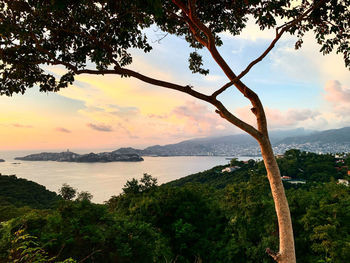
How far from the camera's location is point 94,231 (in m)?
4.07

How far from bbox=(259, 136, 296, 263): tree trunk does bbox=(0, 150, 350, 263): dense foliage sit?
188 cm

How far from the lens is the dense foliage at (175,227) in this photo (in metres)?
3.79

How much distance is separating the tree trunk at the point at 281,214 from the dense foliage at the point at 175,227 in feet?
6.17

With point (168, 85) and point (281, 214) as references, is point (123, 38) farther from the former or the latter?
point (281, 214)

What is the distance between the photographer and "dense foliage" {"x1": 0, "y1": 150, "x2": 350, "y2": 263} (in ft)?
12.4

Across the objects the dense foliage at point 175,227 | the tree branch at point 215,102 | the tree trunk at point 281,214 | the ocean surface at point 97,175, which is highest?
the tree branch at point 215,102

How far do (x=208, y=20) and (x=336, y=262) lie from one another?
665 cm

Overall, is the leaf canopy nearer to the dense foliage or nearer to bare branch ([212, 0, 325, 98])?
bare branch ([212, 0, 325, 98])

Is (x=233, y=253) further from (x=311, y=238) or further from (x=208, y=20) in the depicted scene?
(x=208, y=20)

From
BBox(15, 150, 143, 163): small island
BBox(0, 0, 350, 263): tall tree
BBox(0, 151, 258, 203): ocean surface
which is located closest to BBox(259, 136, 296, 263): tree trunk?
BBox(0, 0, 350, 263): tall tree

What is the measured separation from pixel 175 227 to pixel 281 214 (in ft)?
14.0

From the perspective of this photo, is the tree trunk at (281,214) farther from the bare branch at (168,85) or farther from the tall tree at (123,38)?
the bare branch at (168,85)

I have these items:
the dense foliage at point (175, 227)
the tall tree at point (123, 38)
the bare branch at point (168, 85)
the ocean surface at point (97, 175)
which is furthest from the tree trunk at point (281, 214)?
the ocean surface at point (97, 175)

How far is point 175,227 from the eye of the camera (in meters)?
6.58
